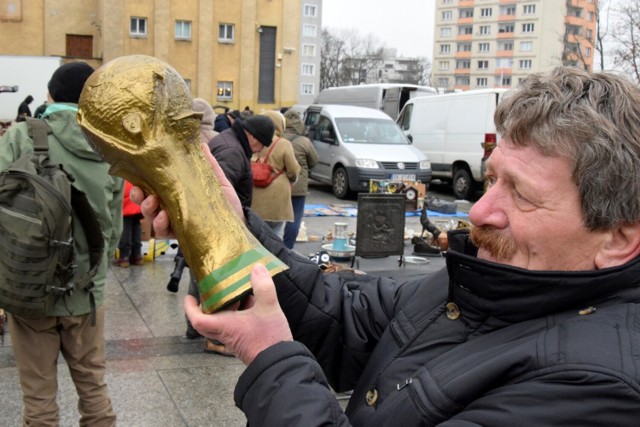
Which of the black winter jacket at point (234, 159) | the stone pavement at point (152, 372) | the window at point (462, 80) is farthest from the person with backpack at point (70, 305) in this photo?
the window at point (462, 80)

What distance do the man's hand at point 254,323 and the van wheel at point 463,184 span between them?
50.9 feet

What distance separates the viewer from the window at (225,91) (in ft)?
122

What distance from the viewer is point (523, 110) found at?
4.53ft

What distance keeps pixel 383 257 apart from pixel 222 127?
128 inches

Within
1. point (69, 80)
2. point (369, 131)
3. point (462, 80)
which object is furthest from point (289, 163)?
point (462, 80)

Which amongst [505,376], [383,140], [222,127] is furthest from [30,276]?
[383,140]

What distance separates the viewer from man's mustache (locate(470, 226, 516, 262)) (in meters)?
1.39

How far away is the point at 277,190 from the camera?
7164mm

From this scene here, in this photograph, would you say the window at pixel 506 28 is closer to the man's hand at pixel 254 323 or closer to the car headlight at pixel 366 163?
the car headlight at pixel 366 163

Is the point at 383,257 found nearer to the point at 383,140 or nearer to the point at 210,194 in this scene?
the point at 210,194

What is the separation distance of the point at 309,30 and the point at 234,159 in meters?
66.8

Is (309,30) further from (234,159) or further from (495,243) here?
(495,243)

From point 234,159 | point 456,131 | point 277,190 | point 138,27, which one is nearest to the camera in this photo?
point 234,159

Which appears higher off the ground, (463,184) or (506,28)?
(506,28)
